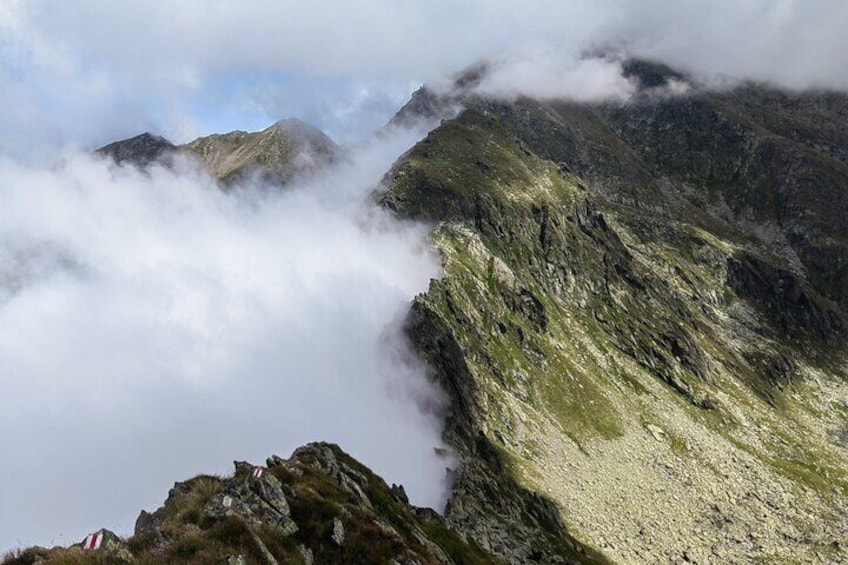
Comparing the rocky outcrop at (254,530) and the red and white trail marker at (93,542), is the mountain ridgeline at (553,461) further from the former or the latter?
the red and white trail marker at (93,542)

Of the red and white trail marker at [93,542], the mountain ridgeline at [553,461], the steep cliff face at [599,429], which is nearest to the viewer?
the red and white trail marker at [93,542]

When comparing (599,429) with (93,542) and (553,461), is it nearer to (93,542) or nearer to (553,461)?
(553,461)

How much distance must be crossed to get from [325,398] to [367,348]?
70.3ft

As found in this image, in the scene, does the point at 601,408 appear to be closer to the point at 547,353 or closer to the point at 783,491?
the point at 547,353

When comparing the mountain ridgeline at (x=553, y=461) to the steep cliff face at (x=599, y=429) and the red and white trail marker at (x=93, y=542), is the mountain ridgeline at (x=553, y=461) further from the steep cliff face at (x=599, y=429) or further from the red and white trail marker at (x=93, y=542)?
the red and white trail marker at (x=93, y=542)

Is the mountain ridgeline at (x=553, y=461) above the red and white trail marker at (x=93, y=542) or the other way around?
above

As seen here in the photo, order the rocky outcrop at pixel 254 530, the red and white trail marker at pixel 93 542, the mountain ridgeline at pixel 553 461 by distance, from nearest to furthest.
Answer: the rocky outcrop at pixel 254 530 → the red and white trail marker at pixel 93 542 → the mountain ridgeline at pixel 553 461

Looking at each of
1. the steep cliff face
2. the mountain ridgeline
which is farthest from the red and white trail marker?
the steep cliff face

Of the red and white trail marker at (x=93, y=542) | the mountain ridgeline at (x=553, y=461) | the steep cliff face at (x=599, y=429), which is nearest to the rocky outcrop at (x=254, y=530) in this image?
the mountain ridgeline at (x=553, y=461)

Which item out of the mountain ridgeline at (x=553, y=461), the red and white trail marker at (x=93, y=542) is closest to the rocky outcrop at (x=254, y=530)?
the mountain ridgeline at (x=553, y=461)

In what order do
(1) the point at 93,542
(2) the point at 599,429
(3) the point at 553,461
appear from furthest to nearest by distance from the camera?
(2) the point at 599,429 → (3) the point at 553,461 → (1) the point at 93,542

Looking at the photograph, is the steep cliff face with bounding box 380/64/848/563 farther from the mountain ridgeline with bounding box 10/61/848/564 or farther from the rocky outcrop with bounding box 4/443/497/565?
the rocky outcrop with bounding box 4/443/497/565

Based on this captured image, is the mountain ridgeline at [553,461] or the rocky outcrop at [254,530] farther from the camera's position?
the mountain ridgeline at [553,461]

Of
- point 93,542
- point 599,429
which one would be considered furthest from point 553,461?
point 93,542
